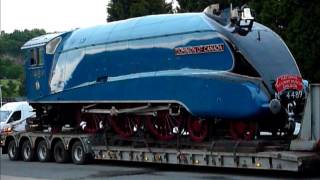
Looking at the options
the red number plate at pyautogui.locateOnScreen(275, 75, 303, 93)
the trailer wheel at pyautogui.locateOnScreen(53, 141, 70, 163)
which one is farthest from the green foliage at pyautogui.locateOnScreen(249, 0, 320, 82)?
the red number plate at pyautogui.locateOnScreen(275, 75, 303, 93)

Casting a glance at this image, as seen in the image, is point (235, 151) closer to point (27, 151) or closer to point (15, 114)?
point (27, 151)

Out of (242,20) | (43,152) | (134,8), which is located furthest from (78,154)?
(134,8)

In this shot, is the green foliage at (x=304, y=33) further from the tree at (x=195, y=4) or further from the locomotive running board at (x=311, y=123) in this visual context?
the locomotive running board at (x=311, y=123)

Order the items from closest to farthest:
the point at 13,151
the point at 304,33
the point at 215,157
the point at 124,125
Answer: the point at 215,157 → the point at 124,125 → the point at 13,151 → the point at 304,33

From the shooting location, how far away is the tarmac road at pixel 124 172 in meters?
15.8

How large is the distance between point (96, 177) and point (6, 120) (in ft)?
49.4

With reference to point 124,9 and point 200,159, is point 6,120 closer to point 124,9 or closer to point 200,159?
point 200,159

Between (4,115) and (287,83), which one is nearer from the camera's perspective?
(287,83)

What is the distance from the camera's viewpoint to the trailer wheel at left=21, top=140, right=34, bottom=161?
23125 millimetres

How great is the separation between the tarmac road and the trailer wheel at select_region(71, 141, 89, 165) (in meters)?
0.28

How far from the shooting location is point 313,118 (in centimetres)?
1427

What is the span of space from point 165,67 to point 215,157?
3.00m

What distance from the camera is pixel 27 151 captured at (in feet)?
77.0

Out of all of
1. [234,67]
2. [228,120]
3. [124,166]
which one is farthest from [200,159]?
[124,166]
